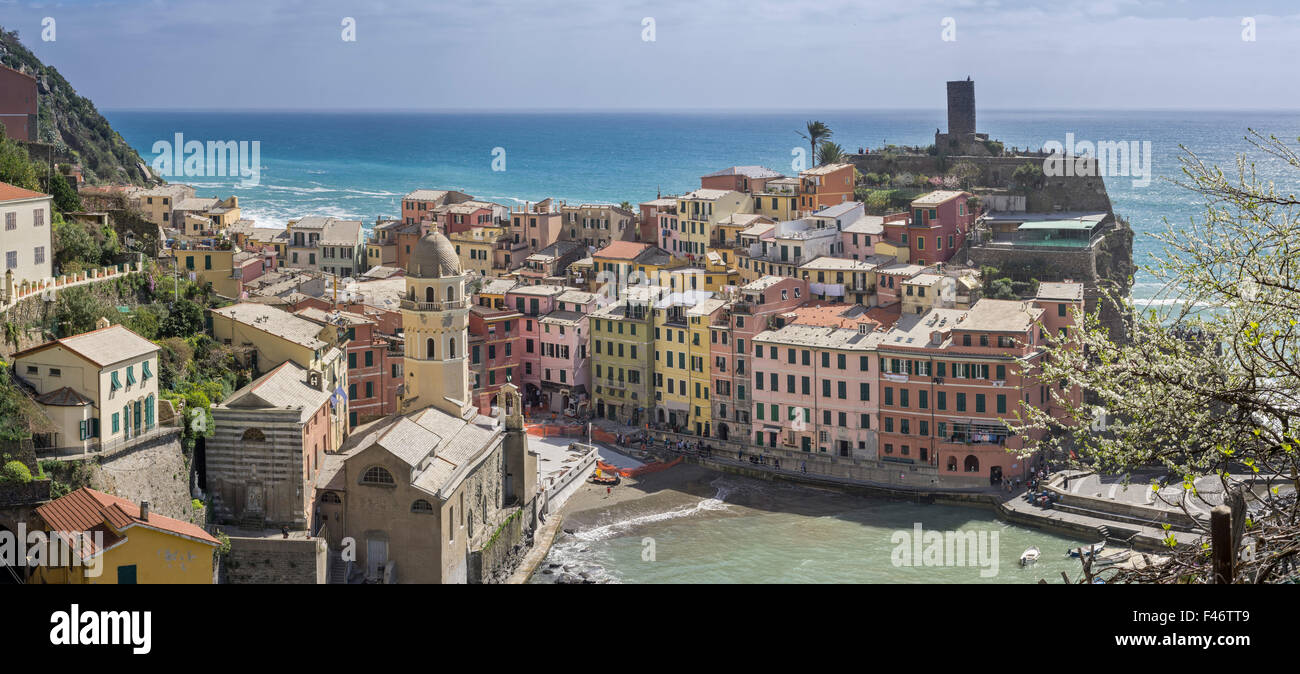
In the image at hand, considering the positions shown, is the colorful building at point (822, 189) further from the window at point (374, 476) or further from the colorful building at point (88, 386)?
the colorful building at point (88, 386)

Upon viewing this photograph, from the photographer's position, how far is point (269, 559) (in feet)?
76.4

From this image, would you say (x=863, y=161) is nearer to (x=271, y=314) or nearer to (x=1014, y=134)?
(x=271, y=314)

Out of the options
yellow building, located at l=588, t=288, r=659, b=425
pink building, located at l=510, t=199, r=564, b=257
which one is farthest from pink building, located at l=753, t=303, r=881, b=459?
pink building, located at l=510, t=199, r=564, b=257

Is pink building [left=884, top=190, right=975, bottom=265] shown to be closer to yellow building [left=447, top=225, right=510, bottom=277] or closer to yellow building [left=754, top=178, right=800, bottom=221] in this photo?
yellow building [left=754, top=178, right=800, bottom=221]

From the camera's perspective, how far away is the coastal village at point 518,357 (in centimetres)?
2327

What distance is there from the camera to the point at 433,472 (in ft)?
86.5

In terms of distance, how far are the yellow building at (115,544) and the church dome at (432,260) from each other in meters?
10.2

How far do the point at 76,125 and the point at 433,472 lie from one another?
39915mm

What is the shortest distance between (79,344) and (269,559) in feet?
14.7

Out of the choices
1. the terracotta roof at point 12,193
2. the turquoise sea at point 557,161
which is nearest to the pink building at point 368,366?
the terracotta roof at point 12,193

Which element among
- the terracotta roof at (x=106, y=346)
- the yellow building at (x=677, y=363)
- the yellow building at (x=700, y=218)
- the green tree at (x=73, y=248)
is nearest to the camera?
the terracotta roof at (x=106, y=346)

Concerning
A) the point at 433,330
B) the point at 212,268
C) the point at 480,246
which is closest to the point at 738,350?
the point at 433,330

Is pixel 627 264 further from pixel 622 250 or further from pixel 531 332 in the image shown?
pixel 531 332
